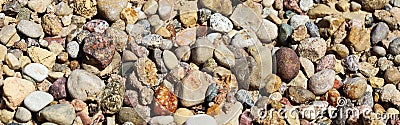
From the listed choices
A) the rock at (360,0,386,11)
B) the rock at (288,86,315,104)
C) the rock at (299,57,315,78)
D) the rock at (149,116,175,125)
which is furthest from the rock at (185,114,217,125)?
the rock at (360,0,386,11)

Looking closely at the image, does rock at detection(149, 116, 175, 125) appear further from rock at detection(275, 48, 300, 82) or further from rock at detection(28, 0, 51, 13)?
rock at detection(28, 0, 51, 13)

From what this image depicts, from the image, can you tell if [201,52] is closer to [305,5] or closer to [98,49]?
[98,49]

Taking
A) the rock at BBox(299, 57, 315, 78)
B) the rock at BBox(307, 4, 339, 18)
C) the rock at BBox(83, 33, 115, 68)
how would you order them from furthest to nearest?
the rock at BBox(307, 4, 339, 18), the rock at BBox(299, 57, 315, 78), the rock at BBox(83, 33, 115, 68)

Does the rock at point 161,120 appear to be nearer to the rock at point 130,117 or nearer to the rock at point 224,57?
the rock at point 130,117

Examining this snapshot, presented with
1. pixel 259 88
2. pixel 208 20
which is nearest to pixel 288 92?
pixel 259 88

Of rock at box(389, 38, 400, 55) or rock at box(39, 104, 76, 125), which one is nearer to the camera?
rock at box(39, 104, 76, 125)

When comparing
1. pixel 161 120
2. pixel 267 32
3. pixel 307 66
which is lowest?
pixel 161 120

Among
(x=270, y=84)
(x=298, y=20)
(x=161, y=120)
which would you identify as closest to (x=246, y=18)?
(x=298, y=20)

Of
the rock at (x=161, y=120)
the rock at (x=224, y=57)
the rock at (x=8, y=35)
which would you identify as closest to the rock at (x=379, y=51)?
the rock at (x=224, y=57)
